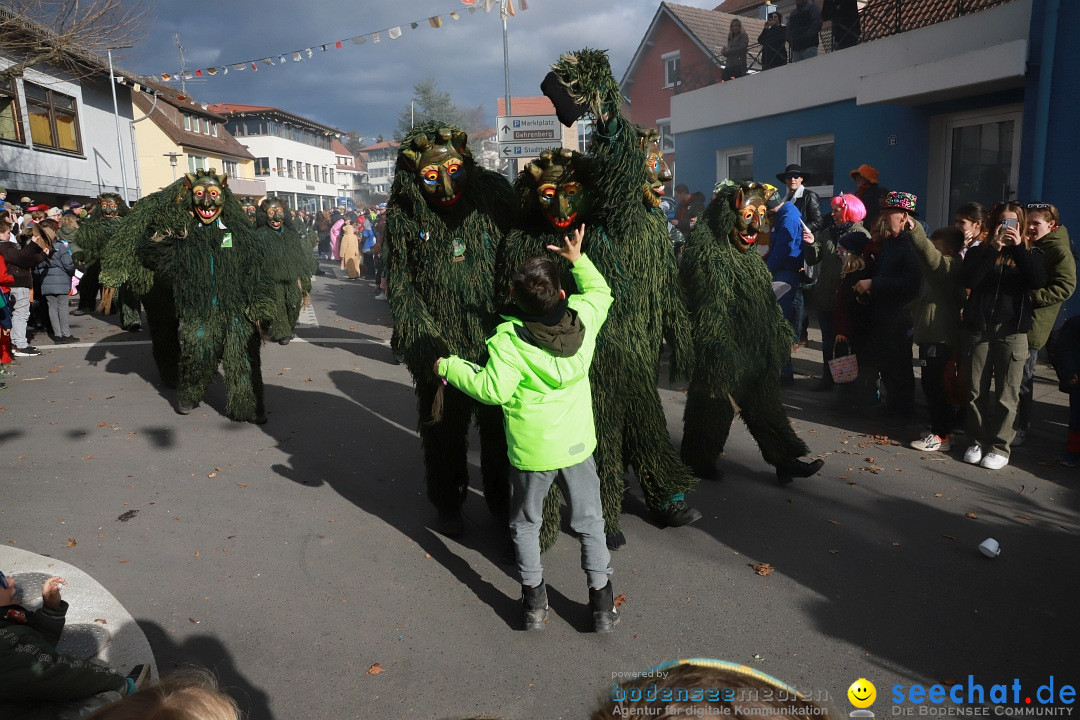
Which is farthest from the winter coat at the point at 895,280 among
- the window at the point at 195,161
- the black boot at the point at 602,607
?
the window at the point at 195,161

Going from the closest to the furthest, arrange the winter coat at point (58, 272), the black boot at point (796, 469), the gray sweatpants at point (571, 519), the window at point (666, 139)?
1. the gray sweatpants at point (571, 519)
2. the black boot at point (796, 469)
3. the winter coat at point (58, 272)
4. the window at point (666, 139)

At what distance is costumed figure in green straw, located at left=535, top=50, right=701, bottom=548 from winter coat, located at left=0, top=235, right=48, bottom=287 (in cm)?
888

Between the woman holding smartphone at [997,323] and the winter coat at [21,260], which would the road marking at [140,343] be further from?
the woman holding smartphone at [997,323]

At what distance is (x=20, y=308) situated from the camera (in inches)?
384

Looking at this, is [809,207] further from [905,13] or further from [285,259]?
[285,259]

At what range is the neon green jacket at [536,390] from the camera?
3.02 metres

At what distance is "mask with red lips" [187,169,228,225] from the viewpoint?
6.14m

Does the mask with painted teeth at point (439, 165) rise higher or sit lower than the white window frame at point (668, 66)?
lower

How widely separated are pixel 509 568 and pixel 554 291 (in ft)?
5.50

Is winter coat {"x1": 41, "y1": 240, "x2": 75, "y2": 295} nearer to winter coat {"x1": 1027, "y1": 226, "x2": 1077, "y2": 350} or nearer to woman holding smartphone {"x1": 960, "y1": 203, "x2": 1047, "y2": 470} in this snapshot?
woman holding smartphone {"x1": 960, "y1": 203, "x2": 1047, "y2": 470}

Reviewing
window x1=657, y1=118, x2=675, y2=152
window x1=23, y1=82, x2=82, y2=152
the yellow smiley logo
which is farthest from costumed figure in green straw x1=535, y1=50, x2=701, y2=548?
window x1=23, y1=82, x2=82, y2=152

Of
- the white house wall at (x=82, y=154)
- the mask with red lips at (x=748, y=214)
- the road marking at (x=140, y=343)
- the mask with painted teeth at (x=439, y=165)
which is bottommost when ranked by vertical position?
the road marking at (x=140, y=343)

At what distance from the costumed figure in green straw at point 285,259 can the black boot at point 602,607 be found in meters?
7.04

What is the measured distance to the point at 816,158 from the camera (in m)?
14.3
